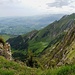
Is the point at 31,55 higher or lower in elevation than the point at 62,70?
lower

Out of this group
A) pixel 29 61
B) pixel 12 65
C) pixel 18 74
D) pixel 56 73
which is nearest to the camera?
pixel 56 73

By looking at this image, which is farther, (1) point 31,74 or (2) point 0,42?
(2) point 0,42

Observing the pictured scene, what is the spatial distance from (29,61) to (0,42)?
1778cm

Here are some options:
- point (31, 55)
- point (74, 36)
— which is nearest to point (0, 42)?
point (31, 55)

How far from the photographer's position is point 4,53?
67000mm

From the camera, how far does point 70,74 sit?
43.9 feet

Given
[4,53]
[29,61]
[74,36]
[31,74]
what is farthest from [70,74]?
[74,36]

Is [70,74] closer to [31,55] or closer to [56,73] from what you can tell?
[56,73]

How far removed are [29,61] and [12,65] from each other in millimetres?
59788

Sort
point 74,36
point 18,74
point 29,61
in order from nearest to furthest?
1. point 18,74
2. point 29,61
3. point 74,36

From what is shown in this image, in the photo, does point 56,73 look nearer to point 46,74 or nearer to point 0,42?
point 46,74

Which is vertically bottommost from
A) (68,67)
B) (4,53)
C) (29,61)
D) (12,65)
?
(29,61)

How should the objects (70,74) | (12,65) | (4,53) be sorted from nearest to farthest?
(70,74), (12,65), (4,53)

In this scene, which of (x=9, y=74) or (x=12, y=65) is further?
(x=12, y=65)
